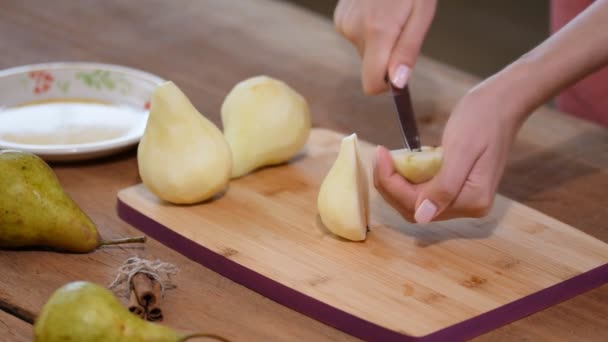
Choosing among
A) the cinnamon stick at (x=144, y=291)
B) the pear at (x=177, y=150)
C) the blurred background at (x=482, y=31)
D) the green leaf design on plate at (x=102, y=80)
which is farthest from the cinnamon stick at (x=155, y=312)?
the blurred background at (x=482, y=31)

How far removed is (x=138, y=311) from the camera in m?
0.97

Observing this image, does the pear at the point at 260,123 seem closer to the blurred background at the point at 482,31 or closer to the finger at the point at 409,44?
the finger at the point at 409,44

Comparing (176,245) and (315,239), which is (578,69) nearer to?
(315,239)

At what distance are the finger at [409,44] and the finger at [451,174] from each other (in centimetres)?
21

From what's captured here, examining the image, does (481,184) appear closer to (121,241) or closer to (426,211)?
(426,211)

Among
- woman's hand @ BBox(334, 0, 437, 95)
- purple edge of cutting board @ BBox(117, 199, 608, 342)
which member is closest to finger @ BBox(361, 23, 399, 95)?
woman's hand @ BBox(334, 0, 437, 95)

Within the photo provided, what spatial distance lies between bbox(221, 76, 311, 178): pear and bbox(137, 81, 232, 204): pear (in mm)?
94

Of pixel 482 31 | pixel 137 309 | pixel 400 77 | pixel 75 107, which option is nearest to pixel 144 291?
pixel 137 309

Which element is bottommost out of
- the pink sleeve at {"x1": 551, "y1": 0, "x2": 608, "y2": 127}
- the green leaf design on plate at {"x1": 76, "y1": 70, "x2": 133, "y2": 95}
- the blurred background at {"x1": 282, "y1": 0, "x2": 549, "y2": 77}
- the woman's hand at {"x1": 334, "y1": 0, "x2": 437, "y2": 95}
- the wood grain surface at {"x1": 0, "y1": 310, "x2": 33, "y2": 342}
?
the blurred background at {"x1": 282, "y1": 0, "x2": 549, "y2": 77}

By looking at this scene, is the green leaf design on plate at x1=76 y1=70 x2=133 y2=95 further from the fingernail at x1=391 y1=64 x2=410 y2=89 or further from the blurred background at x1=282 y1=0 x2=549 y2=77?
the blurred background at x1=282 y1=0 x2=549 y2=77

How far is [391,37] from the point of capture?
1238 mm

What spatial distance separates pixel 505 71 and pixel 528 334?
0.93ft

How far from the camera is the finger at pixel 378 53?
124cm

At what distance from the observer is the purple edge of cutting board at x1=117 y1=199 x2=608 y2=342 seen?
0.96 m
